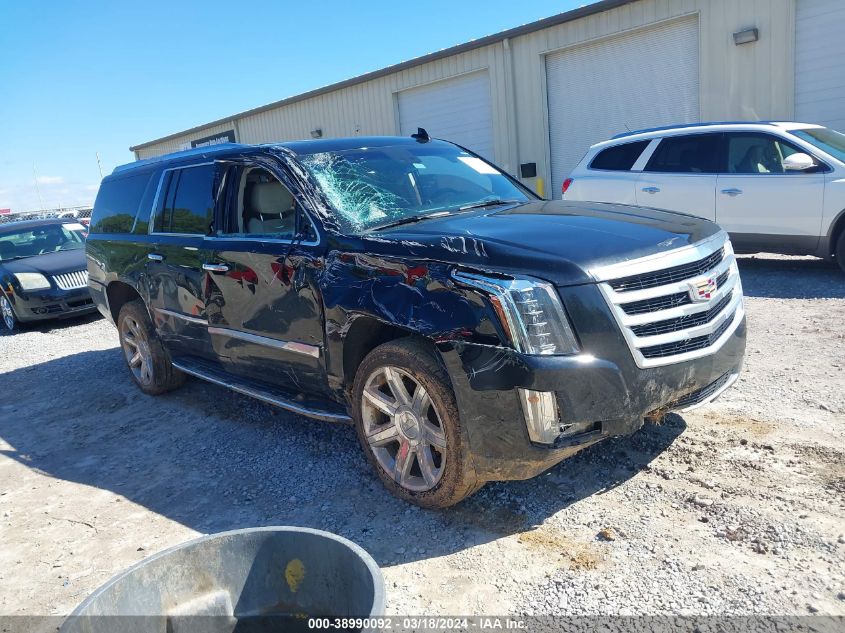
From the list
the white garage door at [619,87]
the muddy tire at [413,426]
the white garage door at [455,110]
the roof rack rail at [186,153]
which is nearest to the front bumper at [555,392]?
the muddy tire at [413,426]

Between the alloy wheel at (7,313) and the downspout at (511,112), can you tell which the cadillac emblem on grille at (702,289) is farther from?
the downspout at (511,112)

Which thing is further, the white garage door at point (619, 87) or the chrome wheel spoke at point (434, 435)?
the white garage door at point (619, 87)

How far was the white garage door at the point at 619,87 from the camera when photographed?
13.0 metres

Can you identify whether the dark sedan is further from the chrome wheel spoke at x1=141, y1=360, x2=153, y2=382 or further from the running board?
the running board

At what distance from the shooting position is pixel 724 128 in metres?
8.53

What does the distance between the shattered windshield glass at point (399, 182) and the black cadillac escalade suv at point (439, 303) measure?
0.01m

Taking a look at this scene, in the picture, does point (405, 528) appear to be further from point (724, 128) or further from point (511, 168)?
point (511, 168)

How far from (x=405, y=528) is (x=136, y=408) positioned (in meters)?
3.43

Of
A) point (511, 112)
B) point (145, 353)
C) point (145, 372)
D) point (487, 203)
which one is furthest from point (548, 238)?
point (511, 112)

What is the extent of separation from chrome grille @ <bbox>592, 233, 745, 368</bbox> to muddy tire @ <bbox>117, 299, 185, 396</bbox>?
4.04 metres

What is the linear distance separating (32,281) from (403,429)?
8723 mm

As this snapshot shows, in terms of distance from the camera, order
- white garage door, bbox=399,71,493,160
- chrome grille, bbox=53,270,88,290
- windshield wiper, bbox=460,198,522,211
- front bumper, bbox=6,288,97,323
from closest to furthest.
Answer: windshield wiper, bbox=460,198,522,211
front bumper, bbox=6,288,97,323
chrome grille, bbox=53,270,88,290
white garage door, bbox=399,71,493,160

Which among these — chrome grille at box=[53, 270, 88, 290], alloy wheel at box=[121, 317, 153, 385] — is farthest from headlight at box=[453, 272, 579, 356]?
chrome grille at box=[53, 270, 88, 290]

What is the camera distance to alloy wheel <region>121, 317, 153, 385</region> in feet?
19.6
